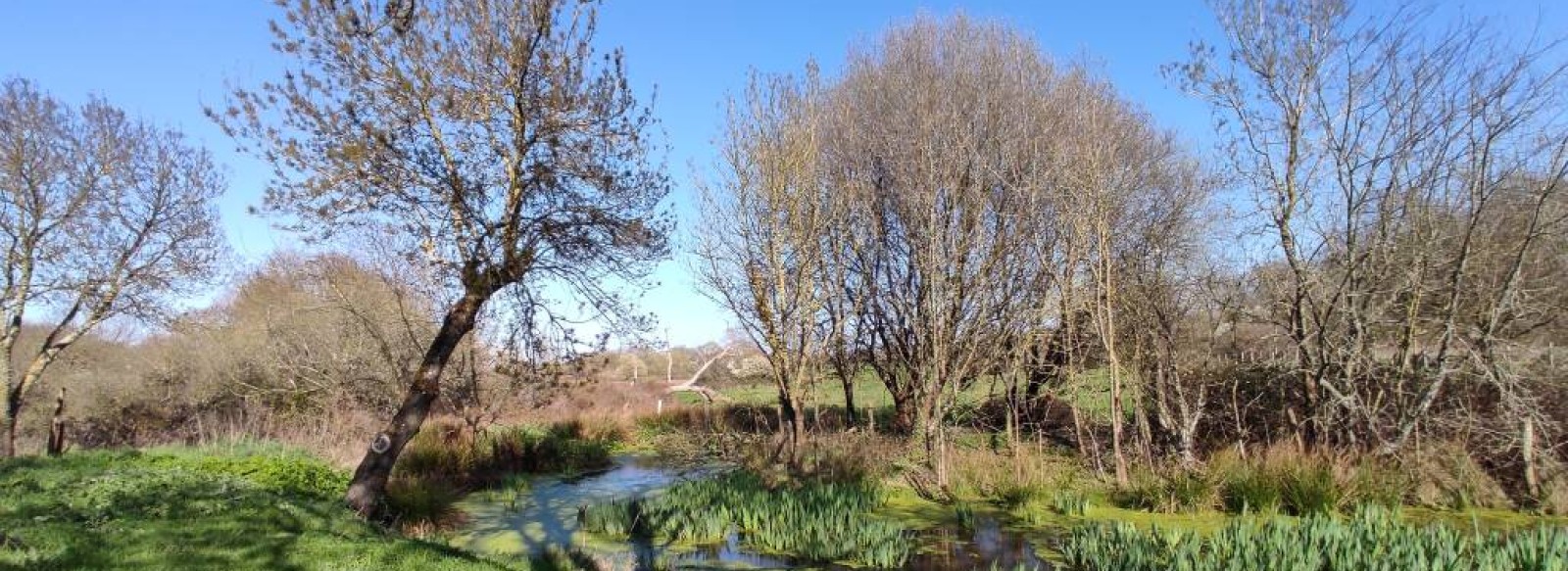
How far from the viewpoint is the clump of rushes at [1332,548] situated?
4.77 meters

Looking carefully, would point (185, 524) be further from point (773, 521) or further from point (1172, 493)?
point (1172, 493)

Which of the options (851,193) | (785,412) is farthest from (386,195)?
(785,412)

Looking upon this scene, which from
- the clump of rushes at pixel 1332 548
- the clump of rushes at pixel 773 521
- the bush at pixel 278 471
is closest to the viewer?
the clump of rushes at pixel 1332 548

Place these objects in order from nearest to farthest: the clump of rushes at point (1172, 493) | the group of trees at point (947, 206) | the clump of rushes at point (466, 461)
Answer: the clump of rushes at point (1172, 493)
the clump of rushes at point (466, 461)
the group of trees at point (947, 206)

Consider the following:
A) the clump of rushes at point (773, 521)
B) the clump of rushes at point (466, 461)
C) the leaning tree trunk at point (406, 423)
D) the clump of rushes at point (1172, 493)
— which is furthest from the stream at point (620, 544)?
the clump of rushes at point (1172, 493)

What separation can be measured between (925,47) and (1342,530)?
33.8 feet

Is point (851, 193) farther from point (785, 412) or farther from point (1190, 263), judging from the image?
point (1190, 263)

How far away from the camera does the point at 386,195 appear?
25.7 ft

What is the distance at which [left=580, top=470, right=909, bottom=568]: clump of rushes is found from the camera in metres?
→ 7.08


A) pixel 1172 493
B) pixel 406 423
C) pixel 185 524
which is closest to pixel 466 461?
pixel 406 423

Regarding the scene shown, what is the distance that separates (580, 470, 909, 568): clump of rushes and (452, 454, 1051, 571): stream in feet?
0.52

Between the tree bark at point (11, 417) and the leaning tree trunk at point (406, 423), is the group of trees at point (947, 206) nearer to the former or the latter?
the leaning tree trunk at point (406, 423)

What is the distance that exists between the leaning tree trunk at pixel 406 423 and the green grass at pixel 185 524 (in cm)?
28

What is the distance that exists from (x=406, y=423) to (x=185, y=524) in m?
2.34
